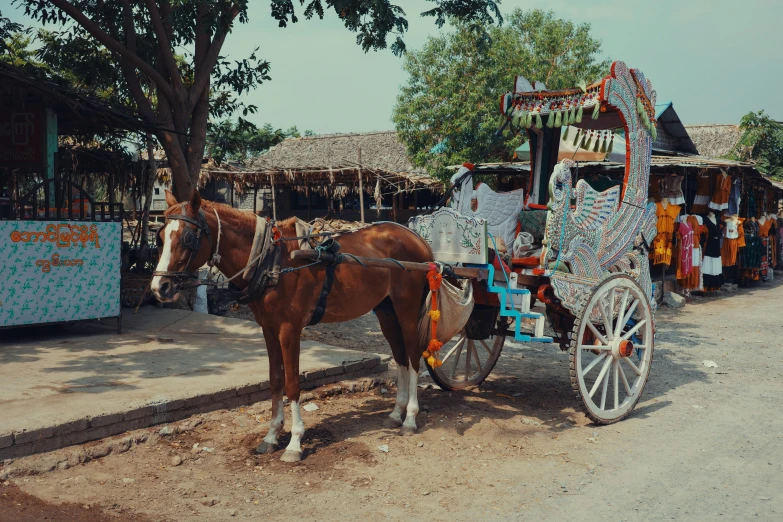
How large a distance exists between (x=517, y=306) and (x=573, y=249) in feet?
2.15

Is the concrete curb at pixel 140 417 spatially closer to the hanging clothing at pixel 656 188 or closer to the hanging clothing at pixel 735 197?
the hanging clothing at pixel 656 188

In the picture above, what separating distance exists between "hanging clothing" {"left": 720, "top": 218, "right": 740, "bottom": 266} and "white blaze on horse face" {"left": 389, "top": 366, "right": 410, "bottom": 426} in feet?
42.6

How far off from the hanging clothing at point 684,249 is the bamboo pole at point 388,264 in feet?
33.5

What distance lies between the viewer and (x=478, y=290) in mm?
5863

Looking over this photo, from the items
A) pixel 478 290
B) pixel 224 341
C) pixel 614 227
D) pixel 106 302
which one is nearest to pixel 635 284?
pixel 614 227

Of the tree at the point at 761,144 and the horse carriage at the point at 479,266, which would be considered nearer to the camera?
the horse carriage at the point at 479,266

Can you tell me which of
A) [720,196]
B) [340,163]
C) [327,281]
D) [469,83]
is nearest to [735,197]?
[720,196]

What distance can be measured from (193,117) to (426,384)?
5454 mm

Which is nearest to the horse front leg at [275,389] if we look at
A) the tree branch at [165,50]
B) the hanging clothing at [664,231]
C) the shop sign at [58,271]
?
the shop sign at [58,271]

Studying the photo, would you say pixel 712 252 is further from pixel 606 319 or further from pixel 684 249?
pixel 606 319

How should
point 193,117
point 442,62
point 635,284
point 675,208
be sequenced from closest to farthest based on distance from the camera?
point 635,284
point 193,117
point 675,208
point 442,62

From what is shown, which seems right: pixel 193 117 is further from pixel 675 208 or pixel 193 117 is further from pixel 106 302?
pixel 675 208

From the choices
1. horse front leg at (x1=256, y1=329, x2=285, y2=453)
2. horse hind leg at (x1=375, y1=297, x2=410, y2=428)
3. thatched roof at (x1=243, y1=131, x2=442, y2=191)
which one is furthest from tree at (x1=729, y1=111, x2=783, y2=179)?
horse front leg at (x1=256, y1=329, x2=285, y2=453)

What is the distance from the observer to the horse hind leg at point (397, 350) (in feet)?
18.1
